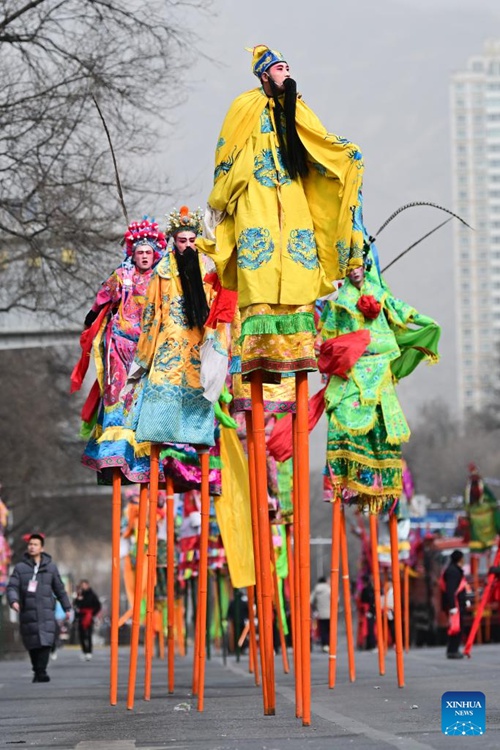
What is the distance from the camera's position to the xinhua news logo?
21.4 feet

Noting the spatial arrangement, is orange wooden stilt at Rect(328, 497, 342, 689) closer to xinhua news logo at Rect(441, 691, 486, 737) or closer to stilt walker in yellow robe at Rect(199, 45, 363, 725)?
stilt walker in yellow robe at Rect(199, 45, 363, 725)

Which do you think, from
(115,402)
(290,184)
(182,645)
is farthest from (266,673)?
(182,645)

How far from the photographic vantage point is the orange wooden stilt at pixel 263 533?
891 cm

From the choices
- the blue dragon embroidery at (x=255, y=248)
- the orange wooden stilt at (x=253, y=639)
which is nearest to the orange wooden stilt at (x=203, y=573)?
the blue dragon embroidery at (x=255, y=248)

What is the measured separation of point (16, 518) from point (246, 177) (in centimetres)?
5041

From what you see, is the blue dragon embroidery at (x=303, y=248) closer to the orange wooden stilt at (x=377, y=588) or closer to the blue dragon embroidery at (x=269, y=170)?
the blue dragon embroidery at (x=269, y=170)

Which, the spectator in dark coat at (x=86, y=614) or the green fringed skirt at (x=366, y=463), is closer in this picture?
the green fringed skirt at (x=366, y=463)

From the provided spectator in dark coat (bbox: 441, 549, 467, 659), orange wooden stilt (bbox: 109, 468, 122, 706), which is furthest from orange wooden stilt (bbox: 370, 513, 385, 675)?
spectator in dark coat (bbox: 441, 549, 467, 659)

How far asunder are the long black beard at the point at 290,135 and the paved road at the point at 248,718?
2.84 m

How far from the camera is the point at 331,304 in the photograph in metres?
13.3

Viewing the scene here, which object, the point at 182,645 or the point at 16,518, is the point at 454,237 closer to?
the point at 16,518

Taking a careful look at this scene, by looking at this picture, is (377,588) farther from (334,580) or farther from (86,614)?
(86,614)

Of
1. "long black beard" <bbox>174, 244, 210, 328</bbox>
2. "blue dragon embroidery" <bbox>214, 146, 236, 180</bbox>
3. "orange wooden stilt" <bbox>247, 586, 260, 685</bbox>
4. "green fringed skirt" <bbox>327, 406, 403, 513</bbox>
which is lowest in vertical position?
"orange wooden stilt" <bbox>247, 586, 260, 685</bbox>

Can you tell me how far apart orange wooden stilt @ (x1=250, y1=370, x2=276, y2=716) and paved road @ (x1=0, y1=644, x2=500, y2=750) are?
9.7 inches
